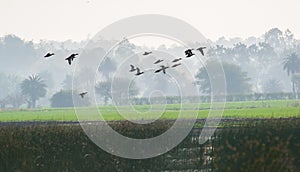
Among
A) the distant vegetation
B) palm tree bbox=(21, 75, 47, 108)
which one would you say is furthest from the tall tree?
palm tree bbox=(21, 75, 47, 108)

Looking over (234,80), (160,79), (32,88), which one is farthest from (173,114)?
(160,79)

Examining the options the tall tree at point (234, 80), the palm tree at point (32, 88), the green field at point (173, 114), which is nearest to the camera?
the green field at point (173, 114)

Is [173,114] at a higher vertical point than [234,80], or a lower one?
lower

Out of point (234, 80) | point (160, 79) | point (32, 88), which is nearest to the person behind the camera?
point (32, 88)

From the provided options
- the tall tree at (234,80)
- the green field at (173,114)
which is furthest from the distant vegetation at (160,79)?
the green field at (173,114)

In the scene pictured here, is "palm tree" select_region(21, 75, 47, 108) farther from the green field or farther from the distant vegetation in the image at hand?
the green field

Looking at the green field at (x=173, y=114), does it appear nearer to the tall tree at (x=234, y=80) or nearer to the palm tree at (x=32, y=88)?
the palm tree at (x=32, y=88)

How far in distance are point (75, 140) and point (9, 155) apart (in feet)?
5.42

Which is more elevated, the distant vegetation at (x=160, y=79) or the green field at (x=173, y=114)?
the distant vegetation at (x=160, y=79)

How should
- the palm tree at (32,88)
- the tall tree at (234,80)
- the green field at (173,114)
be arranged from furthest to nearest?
1. the tall tree at (234,80)
2. the palm tree at (32,88)
3. the green field at (173,114)

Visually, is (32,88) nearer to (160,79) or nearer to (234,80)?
(160,79)

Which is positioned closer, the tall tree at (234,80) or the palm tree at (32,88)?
the palm tree at (32,88)

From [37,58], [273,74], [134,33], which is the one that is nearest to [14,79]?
[37,58]

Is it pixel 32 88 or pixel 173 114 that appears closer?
pixel 173 114
